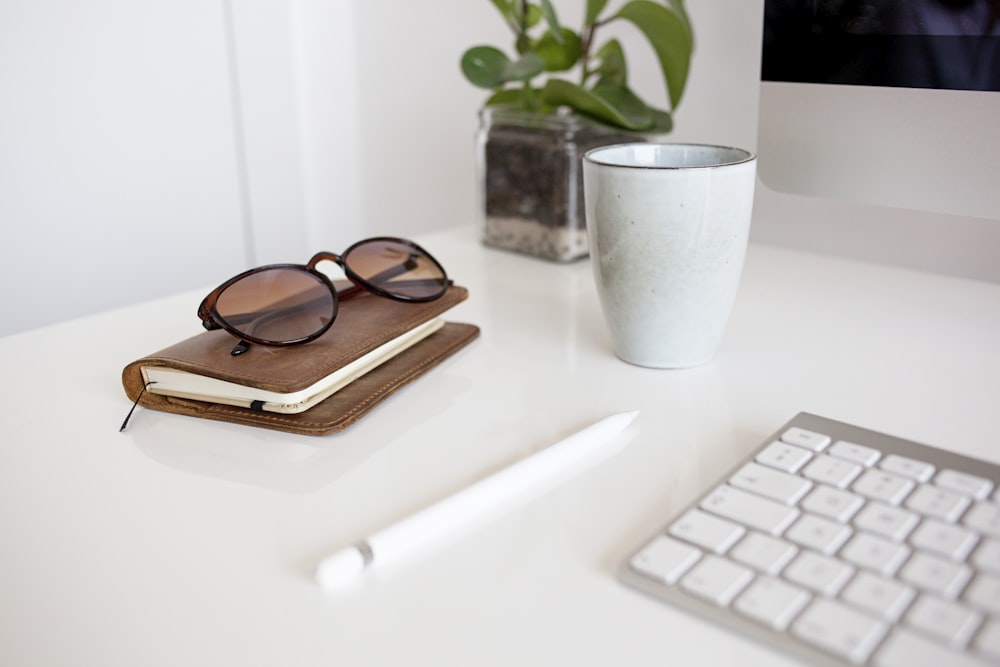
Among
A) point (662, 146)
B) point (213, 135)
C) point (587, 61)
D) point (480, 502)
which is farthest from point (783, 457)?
point (213, 135)

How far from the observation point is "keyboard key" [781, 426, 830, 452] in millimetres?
375

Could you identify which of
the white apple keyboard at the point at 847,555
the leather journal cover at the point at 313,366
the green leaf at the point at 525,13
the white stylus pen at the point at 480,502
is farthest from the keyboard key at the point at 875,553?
the green leaf at the point at 525,13

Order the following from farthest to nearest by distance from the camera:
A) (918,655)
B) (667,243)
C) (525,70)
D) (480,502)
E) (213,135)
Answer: (213,135) < (525,70) < (667,243) < (480,502) < (918,655)

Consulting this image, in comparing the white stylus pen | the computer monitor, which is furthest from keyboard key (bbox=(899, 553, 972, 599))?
the computer monitor

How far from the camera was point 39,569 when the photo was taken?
34 cm

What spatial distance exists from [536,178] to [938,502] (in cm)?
46

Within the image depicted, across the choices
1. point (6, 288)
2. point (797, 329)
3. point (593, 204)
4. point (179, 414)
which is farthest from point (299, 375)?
point (6, 288)

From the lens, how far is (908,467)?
1.15 ft

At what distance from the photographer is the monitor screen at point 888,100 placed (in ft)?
1.49

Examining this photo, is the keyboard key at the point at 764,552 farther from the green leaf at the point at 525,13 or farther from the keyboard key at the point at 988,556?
the green leaf at the point at 525,13

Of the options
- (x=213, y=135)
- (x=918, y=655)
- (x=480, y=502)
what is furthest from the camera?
(x=213, y=135)

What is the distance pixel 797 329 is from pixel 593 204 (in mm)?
186

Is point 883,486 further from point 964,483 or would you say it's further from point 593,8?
point 593,8

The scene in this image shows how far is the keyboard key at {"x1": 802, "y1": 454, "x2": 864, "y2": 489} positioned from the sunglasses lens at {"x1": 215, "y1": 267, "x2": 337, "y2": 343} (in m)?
0.26
